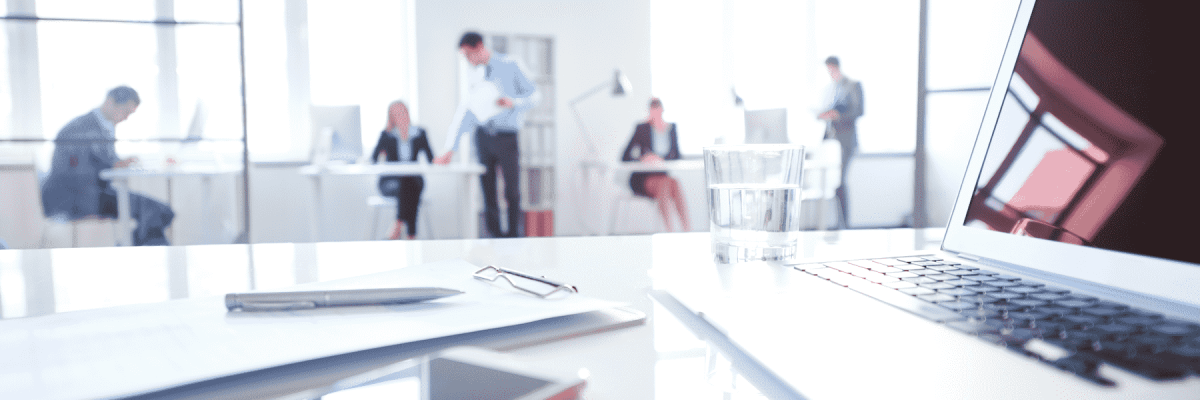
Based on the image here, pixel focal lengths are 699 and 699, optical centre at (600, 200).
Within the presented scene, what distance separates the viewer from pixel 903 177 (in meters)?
5.31

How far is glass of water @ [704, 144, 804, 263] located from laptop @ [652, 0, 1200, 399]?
8cm

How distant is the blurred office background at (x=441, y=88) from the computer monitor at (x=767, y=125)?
0.17 ft

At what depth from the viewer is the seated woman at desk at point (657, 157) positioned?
4.55 m

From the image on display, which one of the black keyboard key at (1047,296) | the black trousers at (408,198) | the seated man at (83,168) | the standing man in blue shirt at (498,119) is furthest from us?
the black trousers at (408,198)

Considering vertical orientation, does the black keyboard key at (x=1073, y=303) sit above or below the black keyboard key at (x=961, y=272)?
below

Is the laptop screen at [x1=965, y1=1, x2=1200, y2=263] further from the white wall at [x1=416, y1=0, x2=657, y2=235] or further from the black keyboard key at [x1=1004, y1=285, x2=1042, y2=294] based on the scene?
the white wall at [x1=416, y1=0, x2=657, y2=235]

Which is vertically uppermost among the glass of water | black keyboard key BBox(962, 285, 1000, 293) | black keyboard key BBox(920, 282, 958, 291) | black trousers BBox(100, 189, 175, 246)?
the glass of water

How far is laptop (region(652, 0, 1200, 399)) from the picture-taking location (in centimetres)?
26

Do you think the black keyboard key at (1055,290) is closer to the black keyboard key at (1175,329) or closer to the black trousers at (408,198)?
the black keyboard key at (1175,329)

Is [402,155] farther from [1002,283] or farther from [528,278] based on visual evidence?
[1002,283]

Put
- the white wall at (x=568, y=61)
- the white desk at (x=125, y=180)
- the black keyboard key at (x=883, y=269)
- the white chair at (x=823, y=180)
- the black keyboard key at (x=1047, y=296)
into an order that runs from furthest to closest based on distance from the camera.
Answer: the white wall at (x=568, y=61) → the white chair at (x=823, y=180) → the white desk at (x=125, y=180) → the black keyboard key at (x=883, y=269) → the black keyboard key at (x=1047, y=296)

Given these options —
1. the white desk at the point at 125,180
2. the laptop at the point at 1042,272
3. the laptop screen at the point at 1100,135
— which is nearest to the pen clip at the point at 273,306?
the laptop at the point at 1042,272

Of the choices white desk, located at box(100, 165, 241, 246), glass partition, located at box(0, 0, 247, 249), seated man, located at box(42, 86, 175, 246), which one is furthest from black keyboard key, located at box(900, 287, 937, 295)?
seated man, located at box(42, 86, 175, 246)

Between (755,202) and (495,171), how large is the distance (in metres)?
3.42
